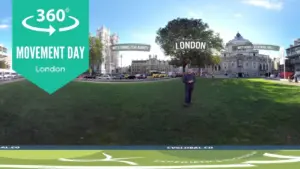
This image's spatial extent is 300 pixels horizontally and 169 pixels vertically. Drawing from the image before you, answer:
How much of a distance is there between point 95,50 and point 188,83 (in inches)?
67.7

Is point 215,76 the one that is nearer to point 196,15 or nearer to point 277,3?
point 196,15

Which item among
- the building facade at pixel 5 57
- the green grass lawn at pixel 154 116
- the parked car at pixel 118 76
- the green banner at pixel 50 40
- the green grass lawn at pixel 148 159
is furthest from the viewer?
the parked car at pixel 118 76

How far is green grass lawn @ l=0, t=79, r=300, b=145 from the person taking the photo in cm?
565

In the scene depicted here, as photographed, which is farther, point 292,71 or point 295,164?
point 292,71

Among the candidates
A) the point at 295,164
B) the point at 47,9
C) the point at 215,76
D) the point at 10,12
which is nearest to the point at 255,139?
the point at 295,164

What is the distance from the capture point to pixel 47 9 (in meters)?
5.40

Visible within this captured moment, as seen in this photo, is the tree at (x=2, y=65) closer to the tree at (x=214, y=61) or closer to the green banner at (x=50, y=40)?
the green banner at (x=50, y=40)

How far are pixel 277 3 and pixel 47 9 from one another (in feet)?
13.0

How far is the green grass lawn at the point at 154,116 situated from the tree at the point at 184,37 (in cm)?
43

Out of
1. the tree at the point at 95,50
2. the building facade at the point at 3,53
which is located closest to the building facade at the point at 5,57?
the building facade at the point at 3,53

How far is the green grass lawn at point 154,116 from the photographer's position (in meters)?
5.65

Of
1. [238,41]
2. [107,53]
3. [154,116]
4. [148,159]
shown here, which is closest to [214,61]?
[238,41]

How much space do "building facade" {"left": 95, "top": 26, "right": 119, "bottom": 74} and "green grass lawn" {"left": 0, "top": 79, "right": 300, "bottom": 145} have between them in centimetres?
38

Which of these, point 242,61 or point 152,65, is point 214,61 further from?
point 152,65
